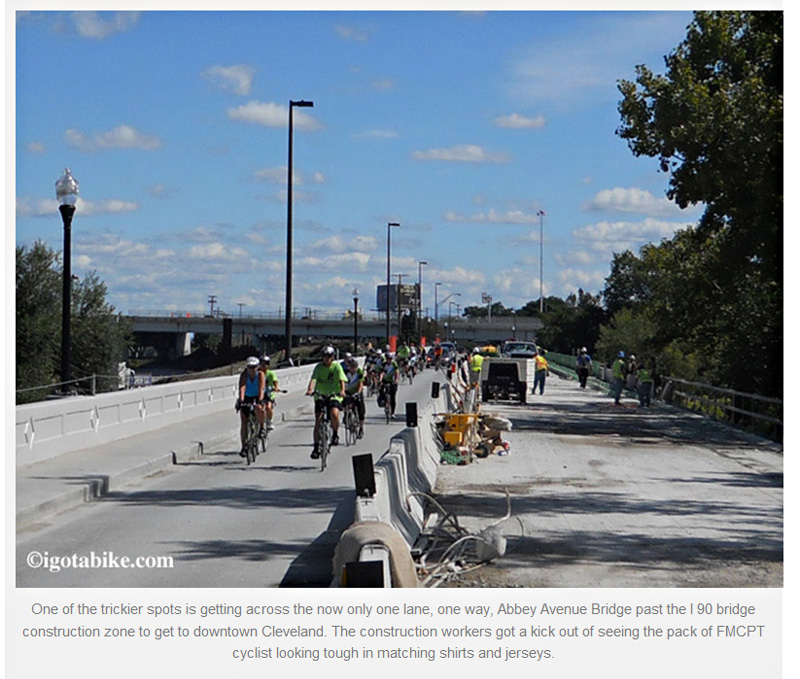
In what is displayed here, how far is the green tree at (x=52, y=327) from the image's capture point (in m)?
52.8

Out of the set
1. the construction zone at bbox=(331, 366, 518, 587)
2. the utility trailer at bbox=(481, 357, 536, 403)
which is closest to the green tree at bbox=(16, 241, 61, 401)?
the utility trailer at bbox=(481, 357, 536, 403)

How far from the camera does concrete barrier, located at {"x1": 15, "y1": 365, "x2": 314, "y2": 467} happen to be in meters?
16.3

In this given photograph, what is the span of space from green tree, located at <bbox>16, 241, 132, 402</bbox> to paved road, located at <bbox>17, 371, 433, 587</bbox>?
28273 millimetres

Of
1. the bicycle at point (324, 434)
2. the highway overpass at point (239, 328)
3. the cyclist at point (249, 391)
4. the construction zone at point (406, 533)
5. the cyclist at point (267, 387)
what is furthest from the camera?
the highway overpass at point (239, 328)

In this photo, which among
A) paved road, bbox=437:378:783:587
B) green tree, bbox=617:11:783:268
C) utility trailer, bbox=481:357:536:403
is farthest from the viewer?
utility trailer, bbox=481:357:536:403

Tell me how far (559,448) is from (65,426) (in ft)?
31.8

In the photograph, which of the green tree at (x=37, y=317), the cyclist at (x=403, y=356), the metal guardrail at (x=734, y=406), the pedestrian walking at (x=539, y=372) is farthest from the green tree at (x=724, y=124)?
the green tree at (x=37, y=317)

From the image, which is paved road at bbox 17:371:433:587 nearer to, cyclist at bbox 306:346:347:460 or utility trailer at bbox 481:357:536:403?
cyclist at bbox 306:346:347:460

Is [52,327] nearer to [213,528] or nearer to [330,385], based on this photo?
[330,385]

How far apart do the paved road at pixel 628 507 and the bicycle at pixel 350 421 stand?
302 cm

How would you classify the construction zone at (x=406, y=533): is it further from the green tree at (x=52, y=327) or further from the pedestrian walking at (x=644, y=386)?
the green tree at (x=52, y=327)

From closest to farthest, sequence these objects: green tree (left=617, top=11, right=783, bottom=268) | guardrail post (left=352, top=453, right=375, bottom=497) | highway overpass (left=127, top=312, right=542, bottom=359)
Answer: guardrail post (left=352, top=453, right=375, bottom=497) < green tree (left=617, top=11, right=783, bottom=268) < highway overpass (left=127, top=312, right=542, bottom=359)
